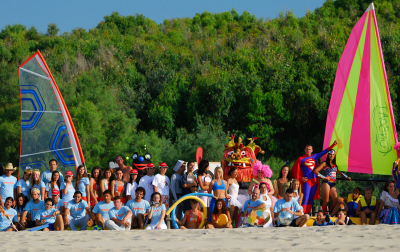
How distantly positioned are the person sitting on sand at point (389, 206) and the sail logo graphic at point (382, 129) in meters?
1.39

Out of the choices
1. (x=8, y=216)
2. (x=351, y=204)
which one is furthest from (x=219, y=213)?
(x=8, y=216)

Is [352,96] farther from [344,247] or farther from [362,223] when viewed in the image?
[344,247]

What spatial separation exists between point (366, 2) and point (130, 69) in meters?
24.6

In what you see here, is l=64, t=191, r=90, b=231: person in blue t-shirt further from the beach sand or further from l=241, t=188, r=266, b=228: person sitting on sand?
l=241, t=188, r=266, b=228: person sitting on sand

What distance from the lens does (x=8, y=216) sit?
8.48 metres

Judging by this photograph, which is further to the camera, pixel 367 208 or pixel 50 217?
pixel 367 208

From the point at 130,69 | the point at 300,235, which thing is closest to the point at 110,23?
the point at 130,69

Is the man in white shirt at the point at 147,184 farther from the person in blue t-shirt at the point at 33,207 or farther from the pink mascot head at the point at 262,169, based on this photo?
the pink mascot head at the point at 262,169

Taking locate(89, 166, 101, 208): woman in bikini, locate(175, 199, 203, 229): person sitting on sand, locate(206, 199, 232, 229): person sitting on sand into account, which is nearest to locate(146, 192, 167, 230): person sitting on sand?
locate(175, 199, 203, 229): person sitting on sand

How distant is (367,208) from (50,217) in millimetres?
5624

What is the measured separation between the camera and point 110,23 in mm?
44500

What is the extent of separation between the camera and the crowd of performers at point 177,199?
8.45 metres

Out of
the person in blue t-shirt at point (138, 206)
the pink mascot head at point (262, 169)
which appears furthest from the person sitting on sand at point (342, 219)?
the person in blue t-shirt at point (138, 206)

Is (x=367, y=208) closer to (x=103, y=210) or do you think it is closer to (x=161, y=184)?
(x=161, y=184)
